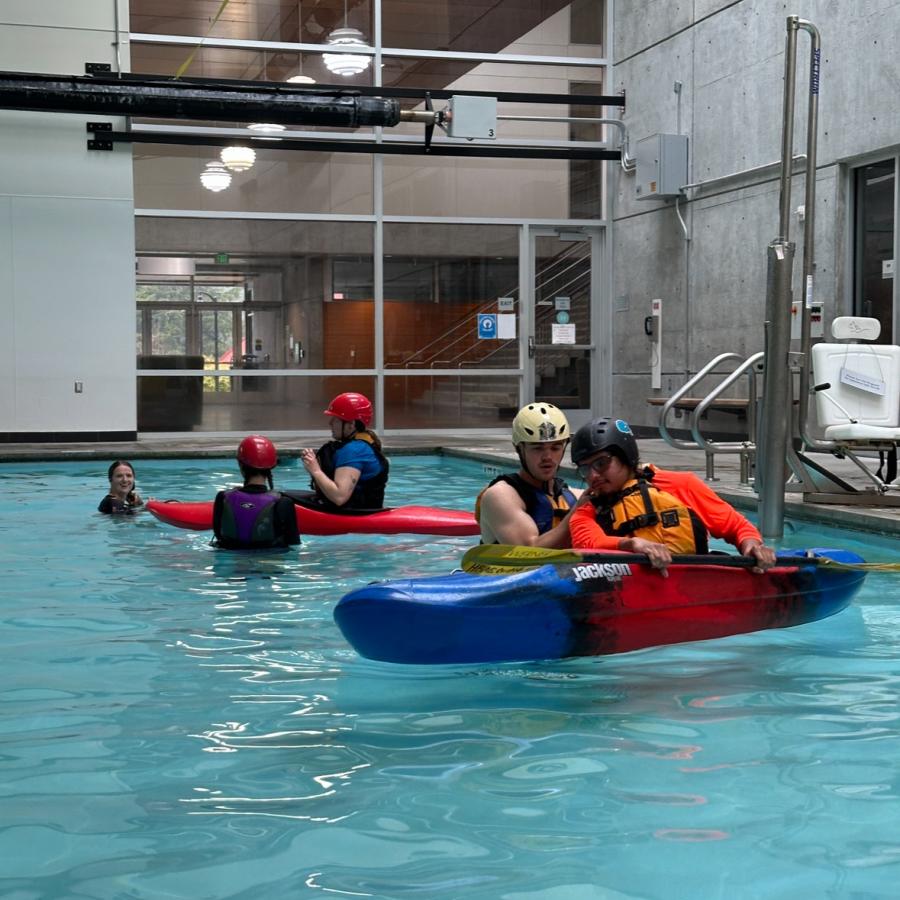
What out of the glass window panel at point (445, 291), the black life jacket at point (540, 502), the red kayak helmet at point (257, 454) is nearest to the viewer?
the black life jacket at point (540, 502)

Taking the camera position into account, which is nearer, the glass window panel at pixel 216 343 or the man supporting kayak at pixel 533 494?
the man supporting kayak at pixel 533 494

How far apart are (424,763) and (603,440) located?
5.45 ft

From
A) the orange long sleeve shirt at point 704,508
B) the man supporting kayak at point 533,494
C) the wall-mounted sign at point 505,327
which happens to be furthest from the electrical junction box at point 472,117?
the orange long sleeve shirt at point 704,508

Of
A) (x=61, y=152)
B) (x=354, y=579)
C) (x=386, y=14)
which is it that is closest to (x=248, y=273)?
(x=61, y=152)

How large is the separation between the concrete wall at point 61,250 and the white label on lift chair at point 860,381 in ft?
36.0

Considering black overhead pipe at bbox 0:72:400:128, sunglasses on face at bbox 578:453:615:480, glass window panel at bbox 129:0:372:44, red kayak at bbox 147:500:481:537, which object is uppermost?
glass window panel at bbox 129:0:372:44

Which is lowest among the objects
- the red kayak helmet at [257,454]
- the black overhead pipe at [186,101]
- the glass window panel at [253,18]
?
the red kayak helmet at [257,454]

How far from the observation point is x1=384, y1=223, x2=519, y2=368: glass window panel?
1916cm

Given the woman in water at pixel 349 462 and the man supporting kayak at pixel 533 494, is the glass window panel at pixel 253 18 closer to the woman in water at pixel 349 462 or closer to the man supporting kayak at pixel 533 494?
the woman in water at pixel 349 462

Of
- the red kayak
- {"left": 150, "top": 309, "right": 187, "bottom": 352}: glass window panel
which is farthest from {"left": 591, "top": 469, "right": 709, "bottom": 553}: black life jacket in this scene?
{"left": 150, "top": 309, "right": 187, "bottom": 352}: glass window panel

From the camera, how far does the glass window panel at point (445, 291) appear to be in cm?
1916

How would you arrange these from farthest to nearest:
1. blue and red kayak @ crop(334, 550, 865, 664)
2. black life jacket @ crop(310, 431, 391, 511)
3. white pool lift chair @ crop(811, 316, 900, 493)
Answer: white pool lift chair @ crop(811, 316, 900, 493) < black life jacket @ crop(310, 431, 391, 511) < blue and red kayak @ crop(334, 550, 865, 664)

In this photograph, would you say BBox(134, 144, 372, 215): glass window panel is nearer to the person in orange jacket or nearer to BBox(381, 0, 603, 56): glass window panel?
BBox(381, 0, 603, 56): glass window panel

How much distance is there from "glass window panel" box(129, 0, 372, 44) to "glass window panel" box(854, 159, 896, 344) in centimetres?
797
